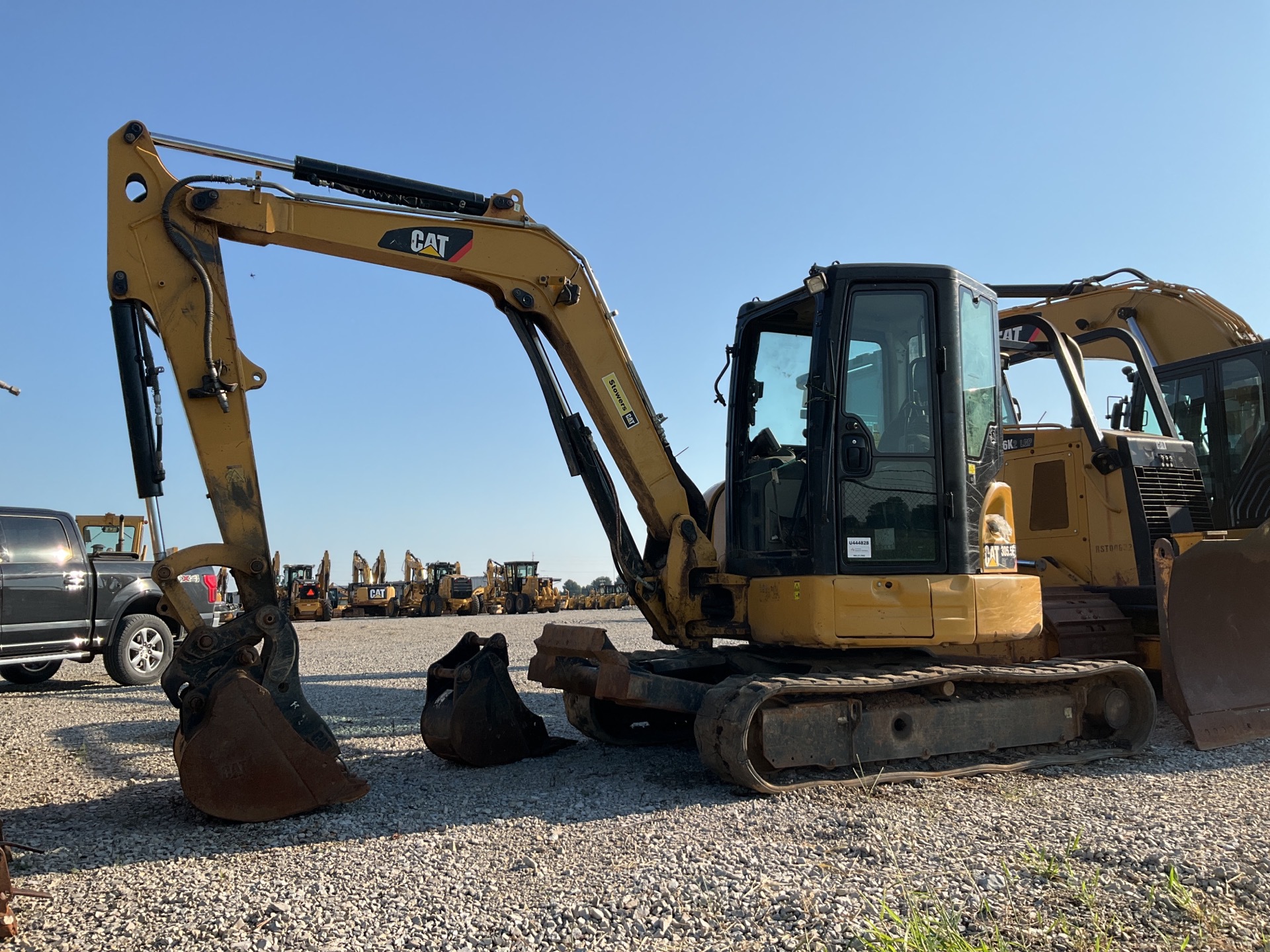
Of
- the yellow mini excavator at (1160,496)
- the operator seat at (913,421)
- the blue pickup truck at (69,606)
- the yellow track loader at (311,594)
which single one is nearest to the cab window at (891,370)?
the operator seat at (913,421)

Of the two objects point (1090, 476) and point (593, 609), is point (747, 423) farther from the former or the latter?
point (593, 609)

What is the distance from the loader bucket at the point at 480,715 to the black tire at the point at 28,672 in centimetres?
731

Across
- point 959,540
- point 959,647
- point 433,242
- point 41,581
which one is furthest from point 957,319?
point 41,581

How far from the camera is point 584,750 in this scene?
6.50 metres

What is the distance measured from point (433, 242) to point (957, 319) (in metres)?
3.19

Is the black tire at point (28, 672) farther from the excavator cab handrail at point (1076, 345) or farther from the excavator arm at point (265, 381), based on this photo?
the excavator cab handrail at point (1076, 345)

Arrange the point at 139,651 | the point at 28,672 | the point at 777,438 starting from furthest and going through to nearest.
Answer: the point at 28,672
the point at 139,651
the point at 777,438

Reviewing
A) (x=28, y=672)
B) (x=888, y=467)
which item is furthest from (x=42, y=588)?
(x=888, y=467)

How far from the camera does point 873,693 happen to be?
5.31 metres

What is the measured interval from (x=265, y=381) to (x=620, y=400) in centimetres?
216

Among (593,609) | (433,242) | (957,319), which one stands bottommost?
(593,609)

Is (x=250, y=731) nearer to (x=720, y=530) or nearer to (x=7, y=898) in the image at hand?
(x=7, y=898)

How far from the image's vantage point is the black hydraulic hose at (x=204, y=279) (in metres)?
5.13

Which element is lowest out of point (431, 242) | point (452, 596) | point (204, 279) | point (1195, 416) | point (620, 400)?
point (452, 596)
